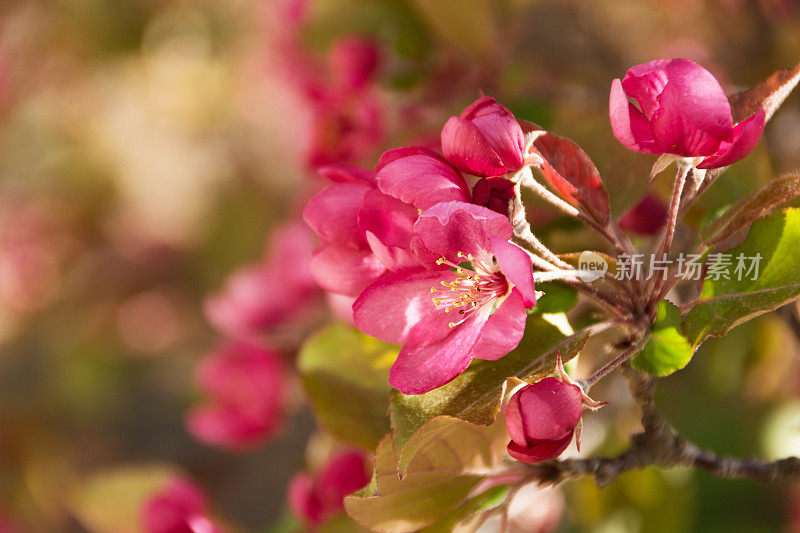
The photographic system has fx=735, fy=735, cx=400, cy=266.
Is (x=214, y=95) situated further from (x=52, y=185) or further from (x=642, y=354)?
Answer: (x=642, y=354)

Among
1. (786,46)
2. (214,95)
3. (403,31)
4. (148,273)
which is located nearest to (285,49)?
(403,31)

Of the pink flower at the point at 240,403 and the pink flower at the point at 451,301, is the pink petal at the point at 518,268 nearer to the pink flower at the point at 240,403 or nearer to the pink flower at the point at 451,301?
the pink flower at the point at 451,301

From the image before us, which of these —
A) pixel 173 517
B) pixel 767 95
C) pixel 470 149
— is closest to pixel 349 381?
pixel 173 517

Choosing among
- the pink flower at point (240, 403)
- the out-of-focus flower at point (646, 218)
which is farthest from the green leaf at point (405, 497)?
the pink flower at point (240, 403)

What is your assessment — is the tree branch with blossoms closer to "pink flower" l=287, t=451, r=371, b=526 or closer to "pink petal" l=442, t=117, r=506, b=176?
"pink petal" l=442, t=117, r=506, b=176

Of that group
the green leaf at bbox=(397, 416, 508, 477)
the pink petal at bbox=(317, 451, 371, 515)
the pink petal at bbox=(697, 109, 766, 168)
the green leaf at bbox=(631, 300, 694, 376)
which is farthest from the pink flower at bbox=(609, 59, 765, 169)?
the pink petal at bbox=(317, 451, 371, 515)

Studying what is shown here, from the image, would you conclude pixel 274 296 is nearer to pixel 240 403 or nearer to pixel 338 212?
pixel 240 403
